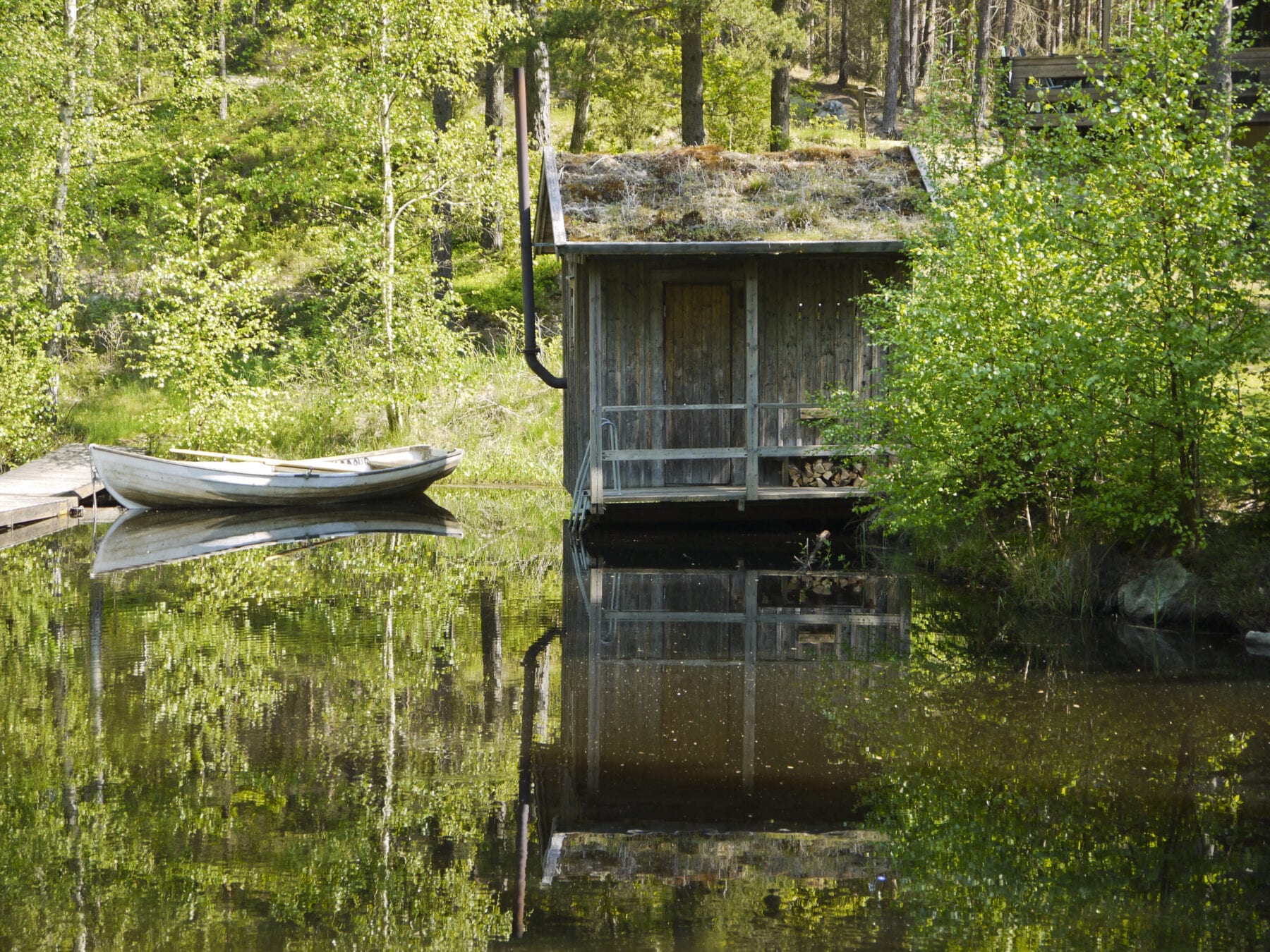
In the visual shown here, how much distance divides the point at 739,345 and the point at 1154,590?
22.2 ft

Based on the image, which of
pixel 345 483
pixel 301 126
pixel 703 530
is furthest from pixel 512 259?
pixel 703 530

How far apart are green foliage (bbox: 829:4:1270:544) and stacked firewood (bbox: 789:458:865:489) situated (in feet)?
12.7

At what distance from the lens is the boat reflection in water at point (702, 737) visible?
530 cm

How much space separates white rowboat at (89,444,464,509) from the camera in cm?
1695

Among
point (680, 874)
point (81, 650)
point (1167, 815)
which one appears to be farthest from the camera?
point (81, 650)

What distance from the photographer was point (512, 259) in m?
30.4

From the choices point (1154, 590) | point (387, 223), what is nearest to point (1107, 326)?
point (1154, 590)

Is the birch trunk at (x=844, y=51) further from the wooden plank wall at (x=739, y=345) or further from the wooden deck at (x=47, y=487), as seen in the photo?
the wooden plank wall at (x=739, y=345)

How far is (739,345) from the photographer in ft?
52.1

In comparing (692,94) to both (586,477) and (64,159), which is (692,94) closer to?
(64,159)

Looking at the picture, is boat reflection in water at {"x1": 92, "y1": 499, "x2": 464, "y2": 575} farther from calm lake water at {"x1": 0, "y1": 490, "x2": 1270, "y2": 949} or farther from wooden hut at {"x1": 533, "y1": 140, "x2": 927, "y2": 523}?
wooden hut at {"x1": 533, "y1": 140, "x2": 927, "y2": 523}

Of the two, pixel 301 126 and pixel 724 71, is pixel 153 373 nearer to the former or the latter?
pixel 301 126

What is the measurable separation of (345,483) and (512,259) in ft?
44.9

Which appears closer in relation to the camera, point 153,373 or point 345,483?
point 345,483
